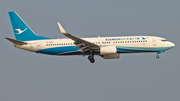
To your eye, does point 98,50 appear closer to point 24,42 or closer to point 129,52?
point 129,52

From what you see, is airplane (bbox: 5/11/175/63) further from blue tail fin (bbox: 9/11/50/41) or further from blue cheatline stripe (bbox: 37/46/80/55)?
blue tail fin (bbox: 9/11/50/41)

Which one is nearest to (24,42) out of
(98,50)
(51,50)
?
(51,50)

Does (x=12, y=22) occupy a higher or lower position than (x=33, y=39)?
higher

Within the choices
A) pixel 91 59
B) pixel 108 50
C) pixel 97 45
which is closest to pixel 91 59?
pixel 91 59

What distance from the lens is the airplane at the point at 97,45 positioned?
140 ft

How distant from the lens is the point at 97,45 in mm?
42281

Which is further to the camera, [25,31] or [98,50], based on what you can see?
[25,31]

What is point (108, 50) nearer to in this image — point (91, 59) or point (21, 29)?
point (91, 59)

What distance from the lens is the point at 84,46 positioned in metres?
42.6

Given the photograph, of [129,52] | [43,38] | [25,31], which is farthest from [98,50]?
[25,31]

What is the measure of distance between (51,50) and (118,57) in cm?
1014

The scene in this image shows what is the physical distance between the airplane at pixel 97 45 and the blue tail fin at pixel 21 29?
0.33m

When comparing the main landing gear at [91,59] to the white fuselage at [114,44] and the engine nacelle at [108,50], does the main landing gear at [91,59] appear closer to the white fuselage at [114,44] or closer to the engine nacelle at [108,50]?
the white fuselage at [114,44]

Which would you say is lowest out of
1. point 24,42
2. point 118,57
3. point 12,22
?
point 118,57
